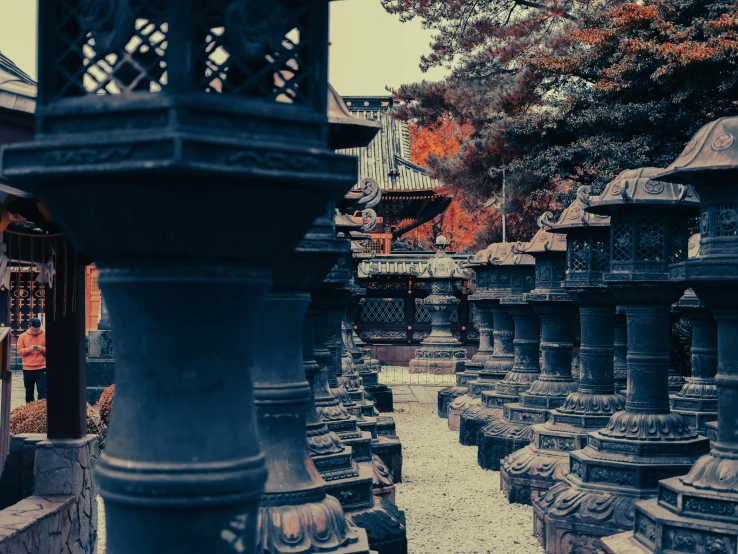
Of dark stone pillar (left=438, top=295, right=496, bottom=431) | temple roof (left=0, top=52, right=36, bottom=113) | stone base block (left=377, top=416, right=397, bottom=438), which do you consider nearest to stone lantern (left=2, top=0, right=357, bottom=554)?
temple roof (left=0, top=52, right=36, bottom=113)

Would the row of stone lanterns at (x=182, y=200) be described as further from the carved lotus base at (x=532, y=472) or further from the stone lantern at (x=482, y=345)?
the stone lantern at (x=482, y=345)

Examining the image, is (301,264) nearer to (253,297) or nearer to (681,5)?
(253,297)

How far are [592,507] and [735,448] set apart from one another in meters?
2.03

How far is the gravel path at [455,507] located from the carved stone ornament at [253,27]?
613 centimetres

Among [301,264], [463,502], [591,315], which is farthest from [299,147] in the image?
[463,502]

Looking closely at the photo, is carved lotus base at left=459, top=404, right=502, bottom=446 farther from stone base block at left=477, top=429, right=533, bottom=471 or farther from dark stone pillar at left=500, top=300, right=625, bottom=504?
dark stone pillar at left=500, top=300, right=625, bottom=504

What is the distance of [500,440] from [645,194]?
17.1 feet

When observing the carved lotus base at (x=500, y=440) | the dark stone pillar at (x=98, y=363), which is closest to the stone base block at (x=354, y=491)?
the carved lotus base at (x=500, y=440)

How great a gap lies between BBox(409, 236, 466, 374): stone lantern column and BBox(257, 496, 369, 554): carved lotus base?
19.8m

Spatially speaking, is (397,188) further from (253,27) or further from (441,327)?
(253,27)

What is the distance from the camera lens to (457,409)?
15.3m

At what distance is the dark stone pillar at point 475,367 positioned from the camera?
14.9 metres

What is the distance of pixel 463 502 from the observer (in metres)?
10.0

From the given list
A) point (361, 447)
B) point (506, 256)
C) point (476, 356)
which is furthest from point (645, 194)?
point (476, 356)
